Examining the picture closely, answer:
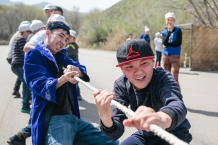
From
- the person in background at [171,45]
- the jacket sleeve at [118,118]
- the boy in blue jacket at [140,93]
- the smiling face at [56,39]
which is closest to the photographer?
the boy in blue jacket at [140,93]

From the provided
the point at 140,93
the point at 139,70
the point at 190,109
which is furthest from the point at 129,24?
the point at 139,70

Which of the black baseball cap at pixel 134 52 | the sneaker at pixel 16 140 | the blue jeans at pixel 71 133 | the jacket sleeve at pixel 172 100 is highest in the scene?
the black baseball cap at pixel 134 52

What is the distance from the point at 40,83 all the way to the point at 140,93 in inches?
37.7

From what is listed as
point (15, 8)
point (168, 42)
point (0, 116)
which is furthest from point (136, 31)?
point (15, 8)

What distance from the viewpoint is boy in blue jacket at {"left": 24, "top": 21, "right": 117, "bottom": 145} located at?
259cm

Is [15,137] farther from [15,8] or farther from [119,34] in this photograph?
[15,8]

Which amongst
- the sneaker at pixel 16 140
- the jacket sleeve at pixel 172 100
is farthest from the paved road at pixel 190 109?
the jacket sleeve at pixel 172 100

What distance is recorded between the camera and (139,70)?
2.06m

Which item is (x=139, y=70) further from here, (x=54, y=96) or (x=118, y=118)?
(x=54, y=96)

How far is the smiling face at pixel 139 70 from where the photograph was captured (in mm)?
2055

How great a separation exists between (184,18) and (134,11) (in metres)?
6.61

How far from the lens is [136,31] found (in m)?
29.5

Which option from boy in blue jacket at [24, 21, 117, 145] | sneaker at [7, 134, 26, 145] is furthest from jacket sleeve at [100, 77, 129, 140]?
sneaker at [7, 134, 26, 145]

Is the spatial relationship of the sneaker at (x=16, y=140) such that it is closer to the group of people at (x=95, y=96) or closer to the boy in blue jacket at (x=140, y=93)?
the group of people at (x=95, y=96)
